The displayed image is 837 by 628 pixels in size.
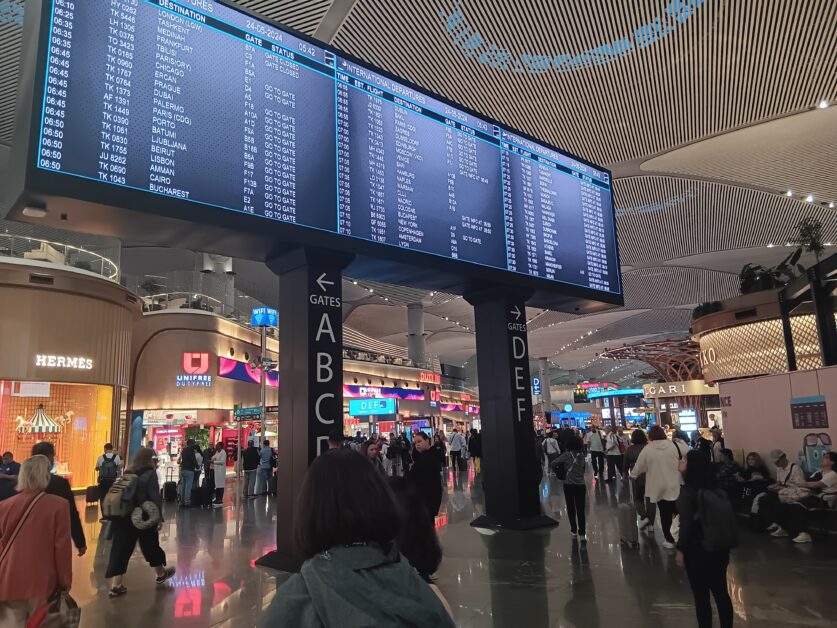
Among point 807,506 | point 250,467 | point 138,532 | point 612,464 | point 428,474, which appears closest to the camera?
point 428,474

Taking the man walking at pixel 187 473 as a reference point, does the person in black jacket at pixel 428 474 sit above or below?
above

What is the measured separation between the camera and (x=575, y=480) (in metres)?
7.96

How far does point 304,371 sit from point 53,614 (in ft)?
10.8

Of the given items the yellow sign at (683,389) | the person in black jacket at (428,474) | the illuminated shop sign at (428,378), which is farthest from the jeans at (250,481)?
the illuminated shop sign at (428,378)

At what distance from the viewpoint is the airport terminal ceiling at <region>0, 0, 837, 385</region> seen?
11.6 m

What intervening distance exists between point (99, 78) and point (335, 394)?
3660 millimetres

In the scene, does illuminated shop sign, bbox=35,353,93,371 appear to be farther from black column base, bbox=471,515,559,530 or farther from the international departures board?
the international departures board

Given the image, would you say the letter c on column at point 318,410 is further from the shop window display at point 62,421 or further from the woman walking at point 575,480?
the shop window display at point 62,421

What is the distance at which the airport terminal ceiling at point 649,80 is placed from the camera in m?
11.6

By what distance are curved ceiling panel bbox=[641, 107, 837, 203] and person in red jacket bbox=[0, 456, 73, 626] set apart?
17323mm

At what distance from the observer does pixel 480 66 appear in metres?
13.2

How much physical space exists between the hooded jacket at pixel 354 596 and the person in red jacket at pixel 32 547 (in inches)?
107

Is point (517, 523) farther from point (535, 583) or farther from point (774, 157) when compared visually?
point (774, 157)

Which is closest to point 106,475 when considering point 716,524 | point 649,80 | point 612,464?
point 716,524
